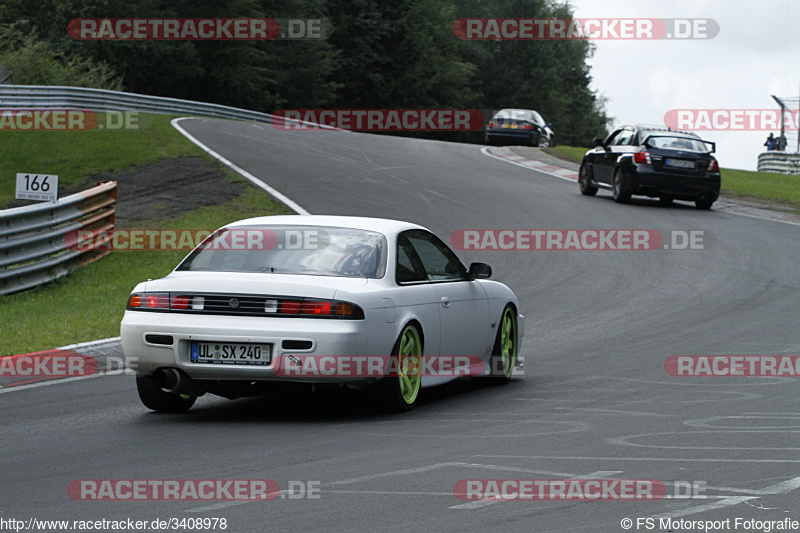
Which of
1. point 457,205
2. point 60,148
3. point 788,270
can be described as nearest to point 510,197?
point 457,205

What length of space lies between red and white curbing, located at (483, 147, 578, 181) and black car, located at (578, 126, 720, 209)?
5233mm

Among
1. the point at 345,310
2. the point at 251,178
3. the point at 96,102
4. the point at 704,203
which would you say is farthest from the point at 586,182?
the point at 96,102

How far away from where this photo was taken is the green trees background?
5825 centimetres

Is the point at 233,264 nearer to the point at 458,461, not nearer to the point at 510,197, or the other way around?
the point at 458,461

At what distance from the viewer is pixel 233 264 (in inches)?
335

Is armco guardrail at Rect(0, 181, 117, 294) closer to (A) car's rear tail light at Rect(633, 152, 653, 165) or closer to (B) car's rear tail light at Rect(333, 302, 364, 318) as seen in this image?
(B) car's rear tail light at Rect(333, 302, 364, 318)

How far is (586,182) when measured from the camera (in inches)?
1046

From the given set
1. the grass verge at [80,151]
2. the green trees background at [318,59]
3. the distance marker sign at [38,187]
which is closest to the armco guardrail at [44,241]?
the distance marker sign at [38,187]

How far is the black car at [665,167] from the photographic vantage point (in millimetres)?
24453

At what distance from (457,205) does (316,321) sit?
50.9ft

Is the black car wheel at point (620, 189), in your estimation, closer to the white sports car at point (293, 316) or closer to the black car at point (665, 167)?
the black car at point (665, 167)

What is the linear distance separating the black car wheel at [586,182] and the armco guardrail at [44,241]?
1173 centimetres

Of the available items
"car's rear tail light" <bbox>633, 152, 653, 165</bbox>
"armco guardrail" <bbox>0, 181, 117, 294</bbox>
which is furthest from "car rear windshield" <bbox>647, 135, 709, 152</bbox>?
"armco guardrail" <bbox>0, 181, 117, 294</bbox>

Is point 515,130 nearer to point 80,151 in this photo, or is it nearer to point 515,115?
point 515,115
